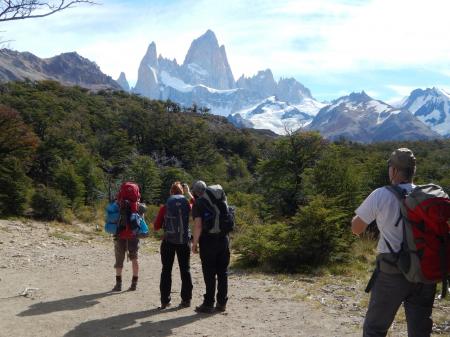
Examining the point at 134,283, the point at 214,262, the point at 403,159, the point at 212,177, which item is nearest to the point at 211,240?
the point at 214,262

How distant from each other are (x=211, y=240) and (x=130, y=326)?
4.73 ft

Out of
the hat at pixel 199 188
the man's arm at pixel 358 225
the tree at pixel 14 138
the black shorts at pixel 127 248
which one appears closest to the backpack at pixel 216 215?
the hat at pixel 199 188

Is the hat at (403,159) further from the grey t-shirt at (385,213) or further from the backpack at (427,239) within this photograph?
the backpack at (427,239)

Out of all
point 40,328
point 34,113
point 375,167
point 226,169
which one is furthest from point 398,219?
point 226,169

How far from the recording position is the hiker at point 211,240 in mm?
6105

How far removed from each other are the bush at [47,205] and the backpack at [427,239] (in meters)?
16.4

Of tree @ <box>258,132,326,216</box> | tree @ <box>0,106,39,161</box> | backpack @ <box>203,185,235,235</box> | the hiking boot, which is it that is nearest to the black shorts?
the hiking boot

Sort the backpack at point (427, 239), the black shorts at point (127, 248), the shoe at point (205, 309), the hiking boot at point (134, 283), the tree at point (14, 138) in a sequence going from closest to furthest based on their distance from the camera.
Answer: the backpack at point (427, 239) → the shoe at point (205, 309) → the black shorts at point (127, 248) → the hiking boot at point (134, 283) → the tree at point (14, 138)

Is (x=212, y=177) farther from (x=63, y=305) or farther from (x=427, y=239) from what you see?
(x=427, y=239)

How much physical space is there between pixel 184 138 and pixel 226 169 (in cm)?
639

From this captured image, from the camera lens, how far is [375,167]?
1909 centimetres

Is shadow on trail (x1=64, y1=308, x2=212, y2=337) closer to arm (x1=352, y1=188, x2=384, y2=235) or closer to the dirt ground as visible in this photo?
the dirt ground

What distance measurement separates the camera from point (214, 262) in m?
6.21

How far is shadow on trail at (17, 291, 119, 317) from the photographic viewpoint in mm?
6230
